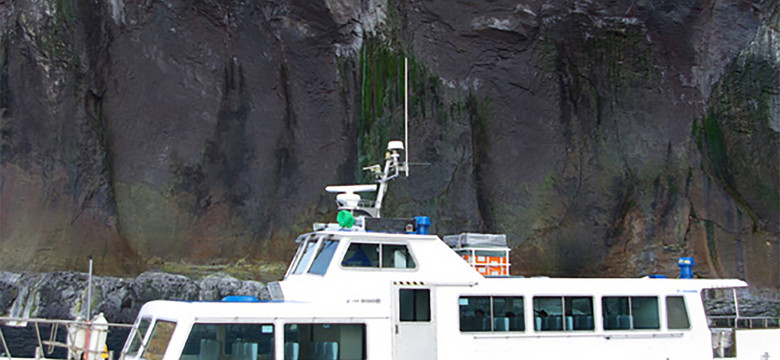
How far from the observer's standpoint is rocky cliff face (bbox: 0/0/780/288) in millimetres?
26250

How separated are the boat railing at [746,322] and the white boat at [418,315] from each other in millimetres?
141

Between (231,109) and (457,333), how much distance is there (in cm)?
2141

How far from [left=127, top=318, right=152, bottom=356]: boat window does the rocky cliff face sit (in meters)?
18.7

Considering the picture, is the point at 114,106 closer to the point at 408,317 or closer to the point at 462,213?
the point at 462,213

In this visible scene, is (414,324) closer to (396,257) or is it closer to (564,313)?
(396,257)

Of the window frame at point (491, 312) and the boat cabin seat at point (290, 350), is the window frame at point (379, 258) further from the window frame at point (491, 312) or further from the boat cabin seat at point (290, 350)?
the boat cabin seat at point (290, 350)

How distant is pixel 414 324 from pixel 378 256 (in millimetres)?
932

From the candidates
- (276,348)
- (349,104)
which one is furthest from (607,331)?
(349,104)

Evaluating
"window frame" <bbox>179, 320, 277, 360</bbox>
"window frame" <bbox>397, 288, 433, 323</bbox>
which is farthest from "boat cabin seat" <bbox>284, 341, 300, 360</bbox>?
"window frame" <bbox>397, 288, 433, 323</bbox>

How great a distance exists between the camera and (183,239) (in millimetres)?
26297

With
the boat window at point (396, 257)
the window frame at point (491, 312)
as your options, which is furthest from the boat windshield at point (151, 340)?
the window frame at point (491, 312)

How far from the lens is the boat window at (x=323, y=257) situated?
8.52 metres

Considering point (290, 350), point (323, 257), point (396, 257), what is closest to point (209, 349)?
point (290, 350)

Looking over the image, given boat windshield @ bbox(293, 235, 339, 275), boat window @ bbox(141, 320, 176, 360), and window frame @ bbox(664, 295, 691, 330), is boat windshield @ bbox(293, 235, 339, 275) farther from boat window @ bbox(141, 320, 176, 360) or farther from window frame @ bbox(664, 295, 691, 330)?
window frame @ bbox(664, 295, 691, 330)
